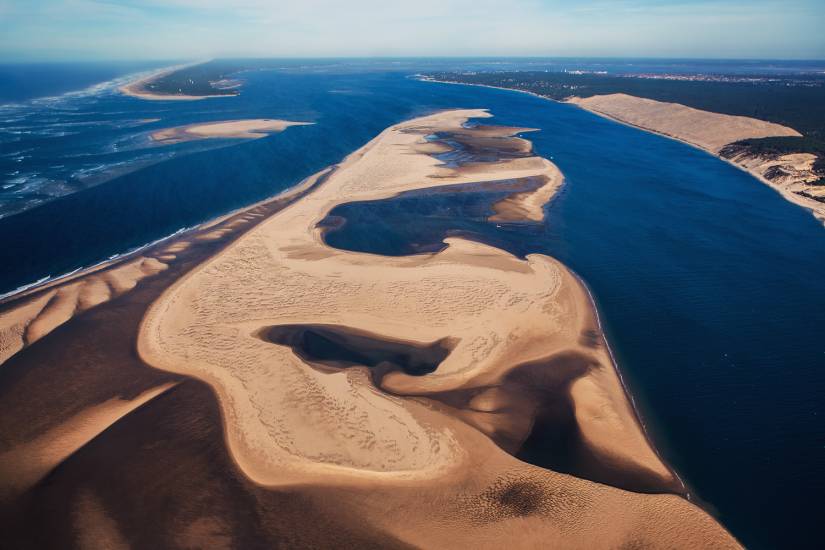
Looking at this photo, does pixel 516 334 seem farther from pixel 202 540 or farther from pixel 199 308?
pixel 199 308

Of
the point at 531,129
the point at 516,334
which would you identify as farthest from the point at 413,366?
the point at 531,129

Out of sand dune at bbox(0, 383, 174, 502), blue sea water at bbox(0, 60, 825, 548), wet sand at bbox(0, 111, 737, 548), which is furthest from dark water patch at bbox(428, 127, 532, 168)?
sand dune at bbox(0, 383, 174, 502)

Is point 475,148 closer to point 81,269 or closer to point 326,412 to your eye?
point 81,269

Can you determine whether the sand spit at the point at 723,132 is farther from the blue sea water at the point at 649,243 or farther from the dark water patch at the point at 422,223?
the dark water patch at the point at 422,223

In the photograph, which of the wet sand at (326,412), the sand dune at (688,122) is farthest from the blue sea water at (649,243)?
the sand dune at (688,122)

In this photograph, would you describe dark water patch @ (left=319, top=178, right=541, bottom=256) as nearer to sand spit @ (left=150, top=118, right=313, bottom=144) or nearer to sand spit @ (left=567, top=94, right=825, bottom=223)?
sand spit @ (left=567, top=94, right=825, bottom=223)
